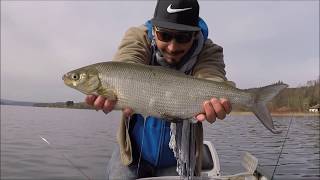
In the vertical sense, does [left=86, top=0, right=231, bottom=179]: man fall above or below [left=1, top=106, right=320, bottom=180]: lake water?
above

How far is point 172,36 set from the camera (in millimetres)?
4449

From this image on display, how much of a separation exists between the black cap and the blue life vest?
344mm

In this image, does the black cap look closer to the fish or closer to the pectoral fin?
the fish

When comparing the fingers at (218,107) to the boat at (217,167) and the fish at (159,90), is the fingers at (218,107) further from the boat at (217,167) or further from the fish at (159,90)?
the boat at (217,167)

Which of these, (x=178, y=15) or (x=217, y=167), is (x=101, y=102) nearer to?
(x=178, y=15)

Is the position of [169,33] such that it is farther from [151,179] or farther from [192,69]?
[151,179]

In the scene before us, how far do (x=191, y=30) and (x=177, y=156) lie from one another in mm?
1452

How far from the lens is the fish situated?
3.94m

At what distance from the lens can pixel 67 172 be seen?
16250mm

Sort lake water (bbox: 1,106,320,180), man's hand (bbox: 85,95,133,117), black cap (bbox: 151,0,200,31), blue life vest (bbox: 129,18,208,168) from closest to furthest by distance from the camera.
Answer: man's hand (bbox: 85,95,133,117), black cap (bbox: 151,0,200,31), blue life vest (bbox: 129,18,208,168), lake water (bbox: 1,106,320,180)

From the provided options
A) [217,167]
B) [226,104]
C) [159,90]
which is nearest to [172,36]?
[159,90]

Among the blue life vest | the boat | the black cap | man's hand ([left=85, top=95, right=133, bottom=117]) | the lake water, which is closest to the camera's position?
man's hand ([left=85, top=95, right=133, bottom=117])

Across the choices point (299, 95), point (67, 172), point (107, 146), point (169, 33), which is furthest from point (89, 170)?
point (169, 33)

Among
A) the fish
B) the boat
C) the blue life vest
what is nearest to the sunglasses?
the blue life vest
